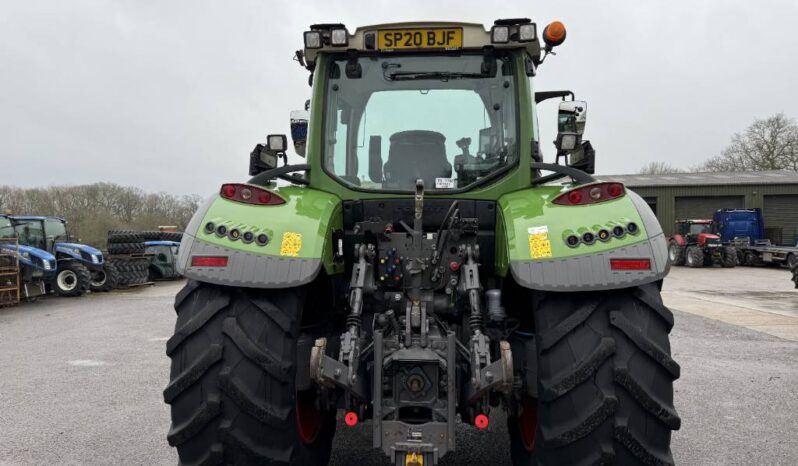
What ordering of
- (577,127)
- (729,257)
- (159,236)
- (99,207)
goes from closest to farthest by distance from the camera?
(577,127) → (159,236) → (729,257) → (99,207)

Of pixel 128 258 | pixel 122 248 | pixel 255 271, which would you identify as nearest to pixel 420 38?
pixel 255 271

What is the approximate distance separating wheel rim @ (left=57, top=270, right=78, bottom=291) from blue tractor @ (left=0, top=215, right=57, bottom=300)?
0.48 metres

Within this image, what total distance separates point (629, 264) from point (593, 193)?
414 mm

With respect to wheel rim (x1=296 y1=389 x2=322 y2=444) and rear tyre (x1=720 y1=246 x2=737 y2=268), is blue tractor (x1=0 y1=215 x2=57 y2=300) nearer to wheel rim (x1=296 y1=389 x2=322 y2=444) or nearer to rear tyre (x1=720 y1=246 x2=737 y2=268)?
wheel rim (x1=296 y1=389 x2=322 y2=444)

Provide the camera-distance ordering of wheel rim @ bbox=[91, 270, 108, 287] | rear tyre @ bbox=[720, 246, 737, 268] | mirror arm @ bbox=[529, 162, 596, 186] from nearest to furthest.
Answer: mirror arm @ bbox=[529, 162, 596, 186], wheel rim @ bbox=[91, 270, 108, 287], rear tyre @ bbox=[720, 246, 737, 268]

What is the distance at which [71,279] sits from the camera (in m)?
15.8

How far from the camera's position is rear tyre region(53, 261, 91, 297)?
51.0ft

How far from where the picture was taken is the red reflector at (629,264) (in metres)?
2.33

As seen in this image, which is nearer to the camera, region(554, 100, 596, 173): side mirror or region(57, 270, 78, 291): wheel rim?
region(554, 100, 596, 173): side mirror

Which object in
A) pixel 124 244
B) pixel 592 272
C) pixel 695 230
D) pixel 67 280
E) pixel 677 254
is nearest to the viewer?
pixel 592 272

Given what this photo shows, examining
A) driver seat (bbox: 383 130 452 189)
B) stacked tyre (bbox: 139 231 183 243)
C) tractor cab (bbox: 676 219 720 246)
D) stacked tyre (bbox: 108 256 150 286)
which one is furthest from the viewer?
tractor cab (bbox: 676 219 720 246)

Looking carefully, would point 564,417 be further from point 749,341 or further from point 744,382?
point 749,341

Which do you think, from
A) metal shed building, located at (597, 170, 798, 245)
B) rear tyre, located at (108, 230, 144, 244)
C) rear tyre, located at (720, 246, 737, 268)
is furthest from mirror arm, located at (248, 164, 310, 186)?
metal shed building, located at (597, 170, 798, 245)

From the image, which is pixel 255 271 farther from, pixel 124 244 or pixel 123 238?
pixel 123 238
